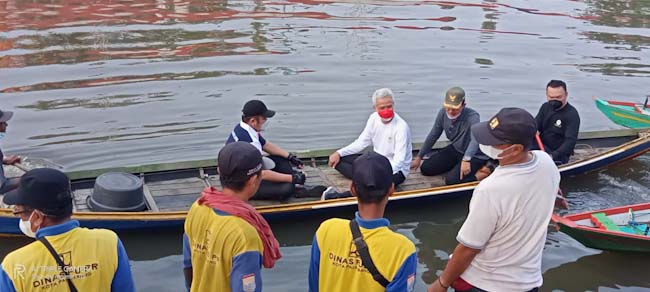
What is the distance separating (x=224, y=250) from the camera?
385 cm

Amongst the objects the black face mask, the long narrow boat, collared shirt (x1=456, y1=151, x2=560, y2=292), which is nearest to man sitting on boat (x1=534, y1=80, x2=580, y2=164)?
the black face mask

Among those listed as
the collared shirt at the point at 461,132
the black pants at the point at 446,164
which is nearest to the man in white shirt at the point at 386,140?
the black pants at the point at 446,164

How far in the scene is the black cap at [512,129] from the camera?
→ 13.1 feet

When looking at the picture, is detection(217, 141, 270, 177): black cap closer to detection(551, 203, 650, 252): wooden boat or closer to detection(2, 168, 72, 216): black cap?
detection(2, 168, 72, 216): black cap

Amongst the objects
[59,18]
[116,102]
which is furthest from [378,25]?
[116,102]

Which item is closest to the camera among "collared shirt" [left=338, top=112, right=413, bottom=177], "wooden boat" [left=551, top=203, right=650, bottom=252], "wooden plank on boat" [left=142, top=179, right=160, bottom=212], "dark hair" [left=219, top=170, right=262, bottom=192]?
"dark hair" [left=219, top=170, right=262, bottom=192]

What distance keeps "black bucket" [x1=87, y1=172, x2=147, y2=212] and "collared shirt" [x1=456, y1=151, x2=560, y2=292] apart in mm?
4950

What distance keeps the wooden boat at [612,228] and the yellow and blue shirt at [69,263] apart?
18.2ft

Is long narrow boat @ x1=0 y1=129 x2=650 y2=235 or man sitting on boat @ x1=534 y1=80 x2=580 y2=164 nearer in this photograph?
long narrow boat @ x1=0 y1=129 x2=650 y2=235

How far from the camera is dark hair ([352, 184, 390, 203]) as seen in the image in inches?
145

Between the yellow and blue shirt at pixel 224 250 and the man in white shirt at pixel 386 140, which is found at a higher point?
the yellow and blue shirt at pixel 224 250

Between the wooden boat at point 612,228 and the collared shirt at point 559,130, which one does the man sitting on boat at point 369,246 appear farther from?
the collared shirt at point 559,130

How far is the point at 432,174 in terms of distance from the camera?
32.7ft

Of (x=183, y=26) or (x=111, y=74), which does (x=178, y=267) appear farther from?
(x=183, y=26)
